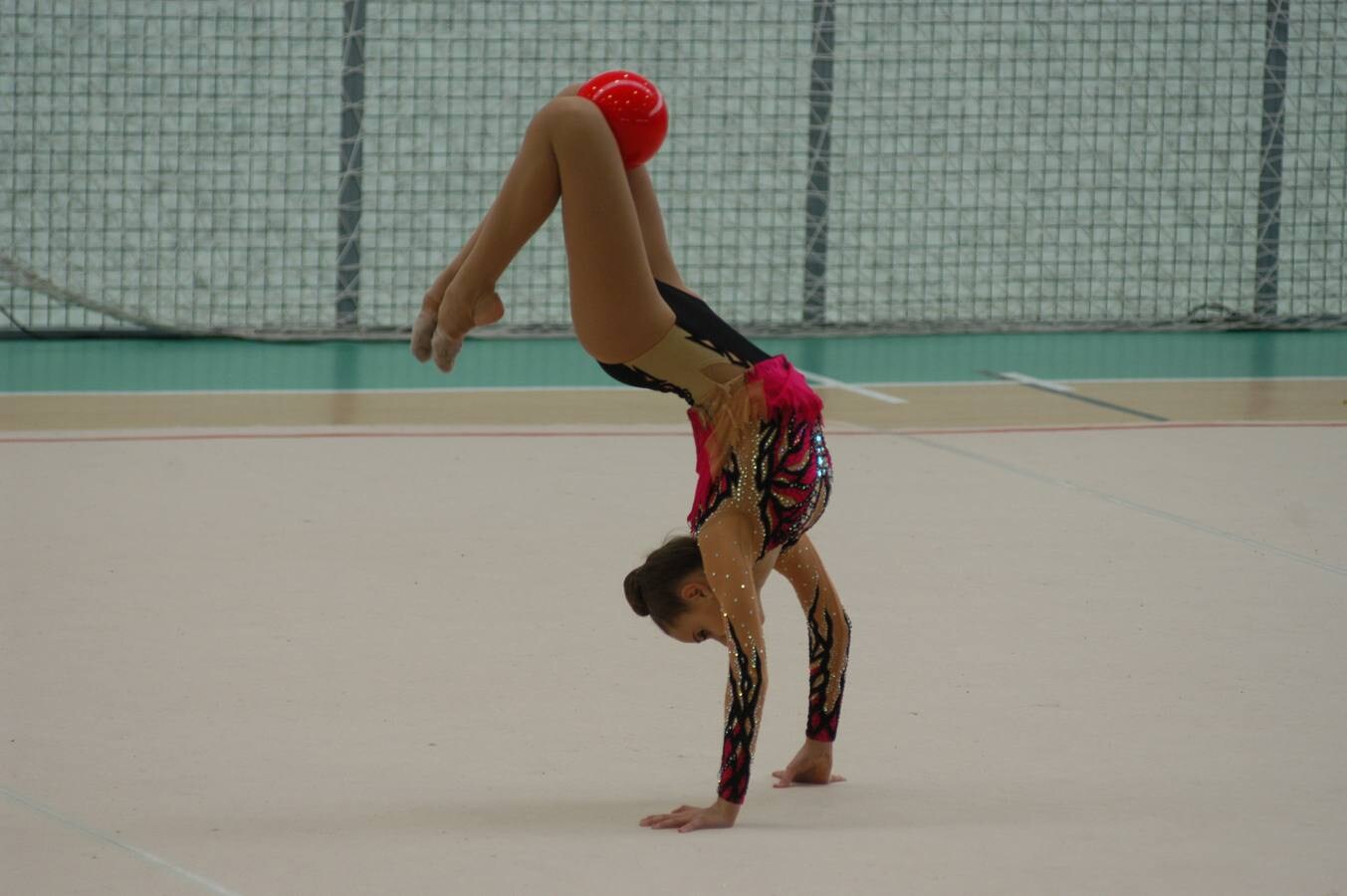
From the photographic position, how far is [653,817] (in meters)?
2.85

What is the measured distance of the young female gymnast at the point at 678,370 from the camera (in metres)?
2.74

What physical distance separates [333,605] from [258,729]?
85 cm

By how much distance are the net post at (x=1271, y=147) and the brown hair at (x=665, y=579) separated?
22.0 feet

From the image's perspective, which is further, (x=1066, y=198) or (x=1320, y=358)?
(x=1066, y=198)

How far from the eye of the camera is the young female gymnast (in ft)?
8.98

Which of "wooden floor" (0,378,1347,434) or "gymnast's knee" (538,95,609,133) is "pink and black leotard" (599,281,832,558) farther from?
"wooden floor" (0,378,1347,434)

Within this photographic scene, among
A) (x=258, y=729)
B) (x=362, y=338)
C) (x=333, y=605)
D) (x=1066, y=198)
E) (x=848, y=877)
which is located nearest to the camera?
(x=848, y=877)

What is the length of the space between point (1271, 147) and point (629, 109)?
7.12 m

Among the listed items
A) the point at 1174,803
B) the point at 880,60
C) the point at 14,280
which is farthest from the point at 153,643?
the point at 880,60

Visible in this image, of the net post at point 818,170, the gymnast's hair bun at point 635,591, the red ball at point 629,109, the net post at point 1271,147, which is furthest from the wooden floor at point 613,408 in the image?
the red ball at point 629,109

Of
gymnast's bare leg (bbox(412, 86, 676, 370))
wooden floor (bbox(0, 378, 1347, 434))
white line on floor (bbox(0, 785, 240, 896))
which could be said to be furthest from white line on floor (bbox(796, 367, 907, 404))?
white line on floor (bbox(0, 785, 240, 896))

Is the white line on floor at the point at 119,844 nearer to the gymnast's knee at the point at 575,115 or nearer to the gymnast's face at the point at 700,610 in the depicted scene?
the gymnast's face at the point at 700,610

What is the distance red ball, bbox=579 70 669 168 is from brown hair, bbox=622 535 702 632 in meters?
0.62

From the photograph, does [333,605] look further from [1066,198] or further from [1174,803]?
[1066,198]
